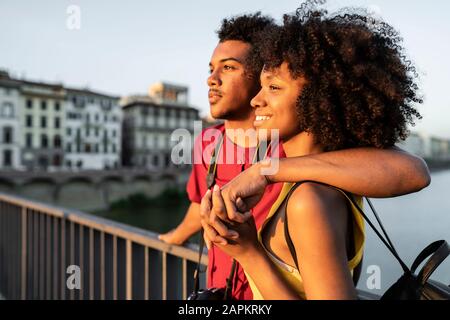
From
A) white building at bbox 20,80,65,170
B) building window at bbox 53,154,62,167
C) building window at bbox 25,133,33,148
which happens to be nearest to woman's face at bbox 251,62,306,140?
white building at bbox 20,80,65,170

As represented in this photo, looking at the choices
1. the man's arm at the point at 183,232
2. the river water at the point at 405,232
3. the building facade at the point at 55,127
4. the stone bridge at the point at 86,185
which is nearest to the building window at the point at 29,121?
the building facade at the point at 55,127

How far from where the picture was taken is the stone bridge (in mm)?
28859

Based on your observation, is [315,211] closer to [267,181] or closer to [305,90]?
[267,181]

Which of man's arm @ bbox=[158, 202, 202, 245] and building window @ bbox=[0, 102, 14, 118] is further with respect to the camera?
building window @ bbox=[0, 102, 14, 118]

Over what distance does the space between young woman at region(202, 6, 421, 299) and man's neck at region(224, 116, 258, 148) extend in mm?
519

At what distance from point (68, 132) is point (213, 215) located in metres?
43.6

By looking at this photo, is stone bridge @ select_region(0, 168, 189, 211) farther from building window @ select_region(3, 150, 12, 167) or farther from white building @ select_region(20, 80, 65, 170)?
building window @ select_region(3, 150, 12, 167)

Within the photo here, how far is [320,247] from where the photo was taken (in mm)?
782

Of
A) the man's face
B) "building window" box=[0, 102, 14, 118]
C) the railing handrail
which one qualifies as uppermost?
"building window" box=[0, 102, 14, 118]

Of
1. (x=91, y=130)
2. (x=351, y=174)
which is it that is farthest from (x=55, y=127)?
(x=351, y=174)

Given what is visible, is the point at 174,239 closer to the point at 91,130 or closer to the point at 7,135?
the point at 7,135

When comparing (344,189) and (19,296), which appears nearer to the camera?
(344,189)
